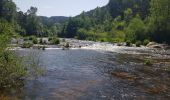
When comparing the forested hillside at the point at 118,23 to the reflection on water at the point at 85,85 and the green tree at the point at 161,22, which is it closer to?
the green tree at the point at 161,22

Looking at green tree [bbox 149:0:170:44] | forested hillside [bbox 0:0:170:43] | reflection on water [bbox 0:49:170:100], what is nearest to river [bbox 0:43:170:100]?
reflection on water [bbox 0:49:170:100]

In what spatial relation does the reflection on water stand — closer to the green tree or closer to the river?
the river

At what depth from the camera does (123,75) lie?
3103 cm

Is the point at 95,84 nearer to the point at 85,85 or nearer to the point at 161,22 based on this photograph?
the point at 85,85

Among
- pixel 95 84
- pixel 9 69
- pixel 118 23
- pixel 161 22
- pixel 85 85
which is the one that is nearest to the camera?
pixel 9 69

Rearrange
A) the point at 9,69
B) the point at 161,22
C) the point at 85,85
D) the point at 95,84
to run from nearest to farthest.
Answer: the point at 9,69 < the point at 85,85 < the point at 95,84 < the point at 161,22

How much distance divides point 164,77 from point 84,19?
15108 centimetres

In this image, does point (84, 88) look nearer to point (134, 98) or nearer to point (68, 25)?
point (134, 98)

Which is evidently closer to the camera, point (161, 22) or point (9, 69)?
point (9, 69)

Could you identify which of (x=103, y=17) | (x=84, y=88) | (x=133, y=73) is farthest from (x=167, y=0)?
(x=103, y=17)

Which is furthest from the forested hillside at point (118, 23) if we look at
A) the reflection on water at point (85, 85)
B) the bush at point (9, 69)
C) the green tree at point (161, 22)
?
the reflection on water at point (85, 85)

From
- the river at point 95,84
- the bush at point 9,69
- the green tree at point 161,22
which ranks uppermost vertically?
the green tree at point 161,22

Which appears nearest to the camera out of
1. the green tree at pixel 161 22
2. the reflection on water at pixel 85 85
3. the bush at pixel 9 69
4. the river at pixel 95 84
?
the reflection on water at pixel 85 85

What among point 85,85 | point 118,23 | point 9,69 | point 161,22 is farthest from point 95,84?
point 118,23
